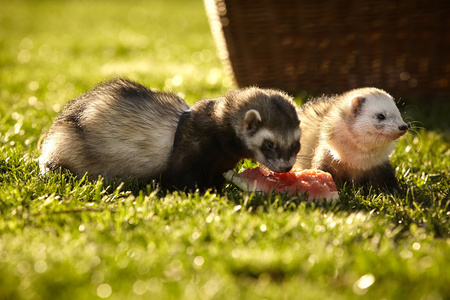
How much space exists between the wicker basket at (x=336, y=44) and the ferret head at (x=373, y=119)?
2646 mm

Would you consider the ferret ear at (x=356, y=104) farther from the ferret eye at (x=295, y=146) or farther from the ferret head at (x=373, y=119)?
the ferret eye at (x=295, y=146)

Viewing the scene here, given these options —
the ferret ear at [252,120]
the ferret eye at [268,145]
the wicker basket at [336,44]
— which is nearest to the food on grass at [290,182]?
the ferret eye at [268,145]

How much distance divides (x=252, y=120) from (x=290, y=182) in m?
0.59

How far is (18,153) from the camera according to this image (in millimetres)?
4422

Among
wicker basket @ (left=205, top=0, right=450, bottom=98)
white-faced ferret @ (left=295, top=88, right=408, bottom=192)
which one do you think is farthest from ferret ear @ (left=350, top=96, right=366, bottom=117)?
wicker basket @ (left=205, top=0, right=450, bottom=98)

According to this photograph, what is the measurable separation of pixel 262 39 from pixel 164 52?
450 centimetres

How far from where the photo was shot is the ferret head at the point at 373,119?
404cm

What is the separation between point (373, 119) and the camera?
4090 millimetres

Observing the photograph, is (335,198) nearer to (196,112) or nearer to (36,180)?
(196,112)

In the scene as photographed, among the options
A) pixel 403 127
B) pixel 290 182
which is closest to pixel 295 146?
pixel 290 182

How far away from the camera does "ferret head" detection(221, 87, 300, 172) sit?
12.2ft

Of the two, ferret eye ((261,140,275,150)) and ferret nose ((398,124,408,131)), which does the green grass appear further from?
ferret nose ((398,124,408,131))

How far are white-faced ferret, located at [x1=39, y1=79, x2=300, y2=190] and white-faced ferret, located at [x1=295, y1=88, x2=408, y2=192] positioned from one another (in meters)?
0.53

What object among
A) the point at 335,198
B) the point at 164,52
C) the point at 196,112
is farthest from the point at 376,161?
the point at 164,52
